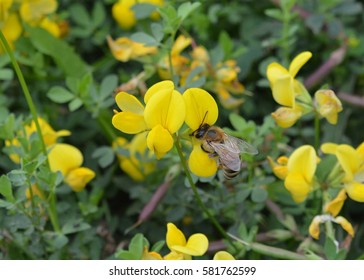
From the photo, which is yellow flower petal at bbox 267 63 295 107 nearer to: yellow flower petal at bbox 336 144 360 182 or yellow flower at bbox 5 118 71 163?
yellow flower petal at bbox 336 144 360 182

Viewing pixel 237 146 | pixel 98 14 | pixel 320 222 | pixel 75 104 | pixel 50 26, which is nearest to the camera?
pixel 237 146

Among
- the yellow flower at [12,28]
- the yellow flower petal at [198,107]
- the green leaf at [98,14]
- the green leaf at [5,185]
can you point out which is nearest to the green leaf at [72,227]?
the green leaf at [5,185]

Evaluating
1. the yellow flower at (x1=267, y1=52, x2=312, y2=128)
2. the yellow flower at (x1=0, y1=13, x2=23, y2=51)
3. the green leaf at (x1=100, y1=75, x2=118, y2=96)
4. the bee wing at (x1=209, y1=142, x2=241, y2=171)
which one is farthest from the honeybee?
the yellow flower at (x1=0, y1=13, x2=23, y2=51)

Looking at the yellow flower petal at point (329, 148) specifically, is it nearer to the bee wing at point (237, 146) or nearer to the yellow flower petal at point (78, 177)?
the bee wing at point (237, 146)

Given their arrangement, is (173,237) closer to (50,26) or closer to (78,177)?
(78,177)

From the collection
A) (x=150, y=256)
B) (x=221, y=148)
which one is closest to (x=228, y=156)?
(x=221, y=148)

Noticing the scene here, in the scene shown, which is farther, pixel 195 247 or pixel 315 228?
pixel 315 228
